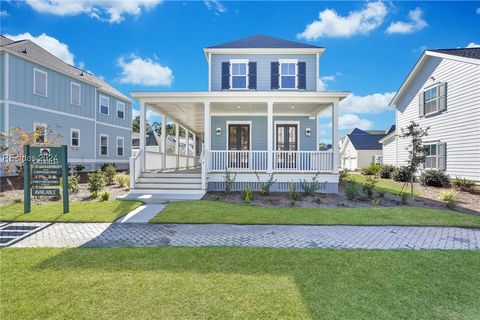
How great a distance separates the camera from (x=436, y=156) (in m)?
14.0

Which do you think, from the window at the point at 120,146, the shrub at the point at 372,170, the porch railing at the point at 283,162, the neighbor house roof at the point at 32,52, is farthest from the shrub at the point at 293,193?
the window at the point at 120,146

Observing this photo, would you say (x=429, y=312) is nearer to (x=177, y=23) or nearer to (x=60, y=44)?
(x=177, y=23)

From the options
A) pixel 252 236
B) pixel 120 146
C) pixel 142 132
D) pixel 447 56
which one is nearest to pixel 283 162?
pixel 142 132

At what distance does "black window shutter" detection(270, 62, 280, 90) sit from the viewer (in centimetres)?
1398

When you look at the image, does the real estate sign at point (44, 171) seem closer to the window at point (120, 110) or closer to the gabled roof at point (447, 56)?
the gabled roof at point (447, 56)

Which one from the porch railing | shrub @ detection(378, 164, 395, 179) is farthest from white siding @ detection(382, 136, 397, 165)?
the porch railing

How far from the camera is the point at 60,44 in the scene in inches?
754

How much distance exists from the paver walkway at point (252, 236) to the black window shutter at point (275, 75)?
31.5 ft

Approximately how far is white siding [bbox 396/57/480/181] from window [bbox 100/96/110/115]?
22775 mm

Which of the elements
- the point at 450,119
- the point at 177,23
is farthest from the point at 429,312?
the point at 177,23

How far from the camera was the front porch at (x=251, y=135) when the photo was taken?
1034cm

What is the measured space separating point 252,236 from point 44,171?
613cm

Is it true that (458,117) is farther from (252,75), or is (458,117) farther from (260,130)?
(252,75)

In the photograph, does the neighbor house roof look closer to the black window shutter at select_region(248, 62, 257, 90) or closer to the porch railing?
the black window shutter at select_region(248, 62, 257, 90)
